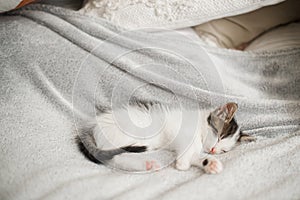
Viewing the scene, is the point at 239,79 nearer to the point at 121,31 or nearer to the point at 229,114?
the point at 229,114

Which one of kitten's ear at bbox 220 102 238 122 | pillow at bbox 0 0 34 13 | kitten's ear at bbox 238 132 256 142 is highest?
pillow at bbox 0 0 34 13

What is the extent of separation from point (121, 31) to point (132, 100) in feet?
0.68

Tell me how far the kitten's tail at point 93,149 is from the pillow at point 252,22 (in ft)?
1.69

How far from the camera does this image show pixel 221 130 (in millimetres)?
1029

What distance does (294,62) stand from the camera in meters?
1.20

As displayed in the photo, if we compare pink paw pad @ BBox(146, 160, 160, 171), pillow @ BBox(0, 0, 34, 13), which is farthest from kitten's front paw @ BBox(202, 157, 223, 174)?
pillow @ BBox(0, 0, 34, 13)

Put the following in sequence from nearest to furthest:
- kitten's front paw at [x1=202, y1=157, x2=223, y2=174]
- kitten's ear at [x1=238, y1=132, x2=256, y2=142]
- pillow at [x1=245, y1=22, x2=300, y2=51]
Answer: kitten's front paw at [x1=202, y1=157, x2=223, y2=174] → kitten's ear at [x1=238, y1=132, x2=256, y2=142] → pillow at [x1=245, y1=22, x2=300, y2=51]

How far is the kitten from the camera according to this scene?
3.10ft

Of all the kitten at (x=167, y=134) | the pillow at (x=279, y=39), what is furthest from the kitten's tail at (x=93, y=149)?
the pillow at (x=279, y=39)

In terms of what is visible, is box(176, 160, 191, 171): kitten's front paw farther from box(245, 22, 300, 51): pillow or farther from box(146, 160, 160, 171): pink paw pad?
box(245, 22, 300, 51): pillow

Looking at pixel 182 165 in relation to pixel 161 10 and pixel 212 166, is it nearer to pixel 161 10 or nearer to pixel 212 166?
pixel 212 166

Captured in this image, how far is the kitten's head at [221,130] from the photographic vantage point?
1019mm

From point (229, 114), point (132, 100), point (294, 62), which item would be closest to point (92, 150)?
point (132, 100)

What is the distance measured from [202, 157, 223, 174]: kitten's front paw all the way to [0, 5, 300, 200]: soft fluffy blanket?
0.02 m
